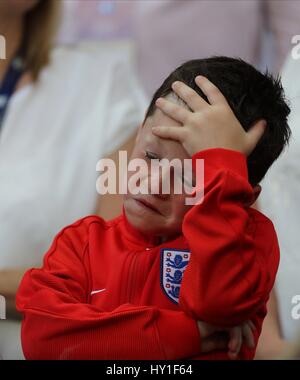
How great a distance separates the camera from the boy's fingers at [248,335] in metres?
0.52

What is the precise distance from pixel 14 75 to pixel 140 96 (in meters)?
0.18

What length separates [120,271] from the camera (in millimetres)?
538

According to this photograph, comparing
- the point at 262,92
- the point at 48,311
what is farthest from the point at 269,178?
the point at 48,311

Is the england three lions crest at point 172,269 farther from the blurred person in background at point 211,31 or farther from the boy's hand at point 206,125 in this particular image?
the blurred person in background at point 211,31

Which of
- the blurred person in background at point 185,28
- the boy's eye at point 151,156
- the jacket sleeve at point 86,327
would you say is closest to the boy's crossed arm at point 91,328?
the jacket sleeve at point 86,327

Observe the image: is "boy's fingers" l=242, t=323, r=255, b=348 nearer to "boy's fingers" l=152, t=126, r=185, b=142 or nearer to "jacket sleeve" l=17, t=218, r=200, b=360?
"jacket sleeve" l=17, t=218, r=200, b=360

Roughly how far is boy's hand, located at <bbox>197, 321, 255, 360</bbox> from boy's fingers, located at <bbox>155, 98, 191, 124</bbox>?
164mm

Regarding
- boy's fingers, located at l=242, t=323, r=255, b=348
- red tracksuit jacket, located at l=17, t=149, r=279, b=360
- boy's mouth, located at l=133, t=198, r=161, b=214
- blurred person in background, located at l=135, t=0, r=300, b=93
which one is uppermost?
blurred person in background, located at l=135, t=0, r=300, b=93

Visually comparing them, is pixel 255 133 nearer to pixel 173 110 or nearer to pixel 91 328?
pixel 173 110

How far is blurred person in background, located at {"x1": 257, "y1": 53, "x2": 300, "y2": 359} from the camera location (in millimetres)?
638

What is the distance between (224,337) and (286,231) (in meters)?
0.20

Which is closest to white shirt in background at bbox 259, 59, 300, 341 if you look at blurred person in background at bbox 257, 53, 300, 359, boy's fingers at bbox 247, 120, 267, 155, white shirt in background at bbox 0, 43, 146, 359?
blurred person in background at bbox 257, 53, 300, 359

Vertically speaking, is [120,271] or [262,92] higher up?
[262,92]

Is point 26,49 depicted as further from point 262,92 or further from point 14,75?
point 262,92
